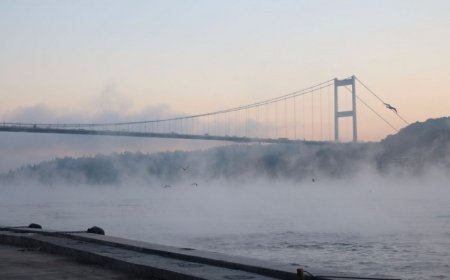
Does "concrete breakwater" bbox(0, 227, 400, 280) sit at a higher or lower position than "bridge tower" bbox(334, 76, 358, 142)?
lower

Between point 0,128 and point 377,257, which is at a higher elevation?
point 0,128

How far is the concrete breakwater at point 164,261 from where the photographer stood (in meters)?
5.21

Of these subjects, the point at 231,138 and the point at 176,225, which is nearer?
the point at 176,225

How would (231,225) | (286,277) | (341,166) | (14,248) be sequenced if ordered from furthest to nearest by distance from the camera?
(341,166) < (231,225) < (14,248) < (286,277)

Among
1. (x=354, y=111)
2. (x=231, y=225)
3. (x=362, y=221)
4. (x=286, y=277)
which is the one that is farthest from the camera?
(x=354, y=111)

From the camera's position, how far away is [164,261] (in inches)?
237

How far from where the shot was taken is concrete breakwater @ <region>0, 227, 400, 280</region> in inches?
205

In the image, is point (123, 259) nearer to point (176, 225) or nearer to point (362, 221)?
point (176, 225)

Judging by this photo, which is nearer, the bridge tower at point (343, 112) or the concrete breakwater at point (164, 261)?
the concrete breakwater at point (164, 261)

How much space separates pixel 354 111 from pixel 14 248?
44560 millimetres

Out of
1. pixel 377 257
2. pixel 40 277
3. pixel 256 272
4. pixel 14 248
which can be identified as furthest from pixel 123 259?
pixel 377 257

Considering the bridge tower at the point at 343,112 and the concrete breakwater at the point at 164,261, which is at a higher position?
the bridge tower at the point at 343,112

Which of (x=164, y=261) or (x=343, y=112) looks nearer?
(x=164, y=261)

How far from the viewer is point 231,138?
44.4 meters
